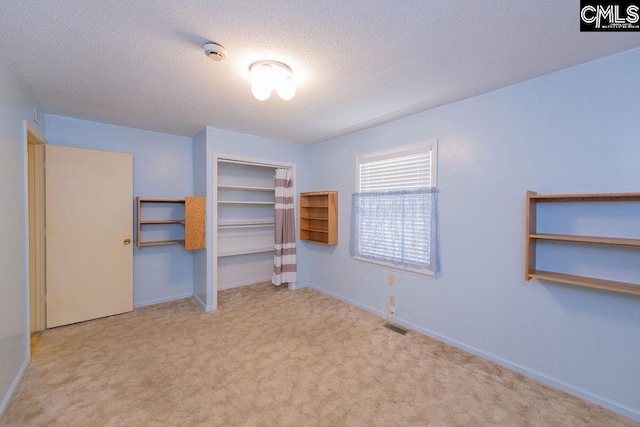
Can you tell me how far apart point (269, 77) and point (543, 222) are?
2.40m

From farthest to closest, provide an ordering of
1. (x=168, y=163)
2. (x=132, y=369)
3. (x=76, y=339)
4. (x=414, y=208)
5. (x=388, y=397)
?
(x=168, y=163) → (x=414, y=208) → (x=76, y=339) → (x=132, y=369) → (x=388, y=397)

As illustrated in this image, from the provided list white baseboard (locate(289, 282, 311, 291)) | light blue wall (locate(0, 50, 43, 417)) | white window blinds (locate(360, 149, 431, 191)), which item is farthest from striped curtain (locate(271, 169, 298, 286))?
light blue wall (locate(0, 50, 43, 417))

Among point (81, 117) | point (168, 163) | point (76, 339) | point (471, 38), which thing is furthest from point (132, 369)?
point (471, 38)

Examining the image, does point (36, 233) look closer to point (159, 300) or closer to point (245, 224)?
point (159, 300)

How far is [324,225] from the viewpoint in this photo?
4.20 metres

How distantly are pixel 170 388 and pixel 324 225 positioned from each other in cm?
276

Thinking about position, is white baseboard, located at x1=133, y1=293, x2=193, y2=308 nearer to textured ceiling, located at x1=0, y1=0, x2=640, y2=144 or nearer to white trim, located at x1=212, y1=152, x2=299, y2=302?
white trim, located at x1=212, y1=152, x2=299, y2=302

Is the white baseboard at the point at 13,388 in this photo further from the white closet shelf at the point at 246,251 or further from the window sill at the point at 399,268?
the window sill at the point at 399,268

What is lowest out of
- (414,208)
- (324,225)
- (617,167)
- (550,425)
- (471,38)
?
(550,425)

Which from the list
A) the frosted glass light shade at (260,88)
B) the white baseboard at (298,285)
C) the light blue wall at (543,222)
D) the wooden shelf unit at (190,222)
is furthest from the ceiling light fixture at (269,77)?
the white baseboard at (298,285)

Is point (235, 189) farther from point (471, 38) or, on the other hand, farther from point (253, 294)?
point (471, 38)

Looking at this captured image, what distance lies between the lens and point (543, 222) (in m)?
2.09

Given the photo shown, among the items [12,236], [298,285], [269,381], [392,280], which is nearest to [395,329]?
[392,280]

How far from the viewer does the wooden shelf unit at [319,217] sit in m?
3.92
